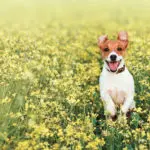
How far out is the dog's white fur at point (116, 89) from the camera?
28.0 feet

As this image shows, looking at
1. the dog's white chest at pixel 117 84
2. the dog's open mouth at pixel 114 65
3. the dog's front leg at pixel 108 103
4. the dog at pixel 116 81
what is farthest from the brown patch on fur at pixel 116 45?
the dog's front leg at pixel 108 103

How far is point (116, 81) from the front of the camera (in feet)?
28.2

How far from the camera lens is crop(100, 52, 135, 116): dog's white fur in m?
8.54

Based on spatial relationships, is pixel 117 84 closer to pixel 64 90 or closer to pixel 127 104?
pixel 127 104

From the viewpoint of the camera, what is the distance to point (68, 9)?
22.6 metres

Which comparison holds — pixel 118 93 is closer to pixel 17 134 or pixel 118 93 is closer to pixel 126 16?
pixel 17 134

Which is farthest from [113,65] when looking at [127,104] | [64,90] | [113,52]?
[64,90]

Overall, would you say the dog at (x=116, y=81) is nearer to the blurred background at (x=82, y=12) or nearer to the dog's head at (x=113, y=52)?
the dog's head at (x=113, y=52)

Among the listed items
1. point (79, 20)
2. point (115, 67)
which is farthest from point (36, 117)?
point (79, 20)

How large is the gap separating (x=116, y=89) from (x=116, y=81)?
124mm

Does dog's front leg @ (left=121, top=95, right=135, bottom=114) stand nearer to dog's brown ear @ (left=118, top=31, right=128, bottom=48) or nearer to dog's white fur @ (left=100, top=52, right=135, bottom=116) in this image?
dog's white fur @ (left=100, top=52, right=135, bottom=116)

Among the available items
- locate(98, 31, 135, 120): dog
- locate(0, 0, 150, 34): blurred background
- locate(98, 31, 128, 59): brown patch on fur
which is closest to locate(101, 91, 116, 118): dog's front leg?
locate(98, 31, 135, 120): dog

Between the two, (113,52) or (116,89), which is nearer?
(113,52)

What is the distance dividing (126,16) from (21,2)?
6304 mm
